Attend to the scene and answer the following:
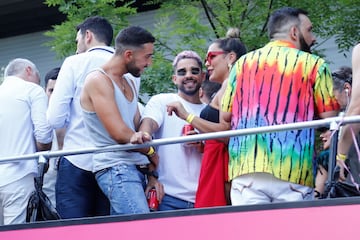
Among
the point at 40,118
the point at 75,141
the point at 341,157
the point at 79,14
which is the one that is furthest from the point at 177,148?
the point at 79,14

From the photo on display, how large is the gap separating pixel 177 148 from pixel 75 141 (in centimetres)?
68

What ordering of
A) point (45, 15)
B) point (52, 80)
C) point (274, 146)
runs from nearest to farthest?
point (274, 146)
point (52, 80)
point (45, 15)

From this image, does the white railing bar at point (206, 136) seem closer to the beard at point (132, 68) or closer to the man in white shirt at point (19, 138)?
the man in white shirt at point (19, 138)

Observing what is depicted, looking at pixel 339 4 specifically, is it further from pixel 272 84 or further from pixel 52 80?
pixel 272 84

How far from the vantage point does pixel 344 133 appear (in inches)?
173

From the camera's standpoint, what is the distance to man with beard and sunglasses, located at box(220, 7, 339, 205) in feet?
15.0

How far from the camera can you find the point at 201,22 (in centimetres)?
900

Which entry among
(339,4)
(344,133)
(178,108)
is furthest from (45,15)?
(344,133)

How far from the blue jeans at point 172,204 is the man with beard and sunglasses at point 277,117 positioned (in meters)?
0.77

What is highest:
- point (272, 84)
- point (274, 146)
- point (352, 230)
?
point (272, 84)

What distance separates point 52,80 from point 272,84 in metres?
2.60

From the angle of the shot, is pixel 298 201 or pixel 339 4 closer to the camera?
pixel 298 201

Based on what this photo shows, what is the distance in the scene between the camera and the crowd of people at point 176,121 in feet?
15.1

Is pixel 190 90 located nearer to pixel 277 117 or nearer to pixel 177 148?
pixel 177 148
